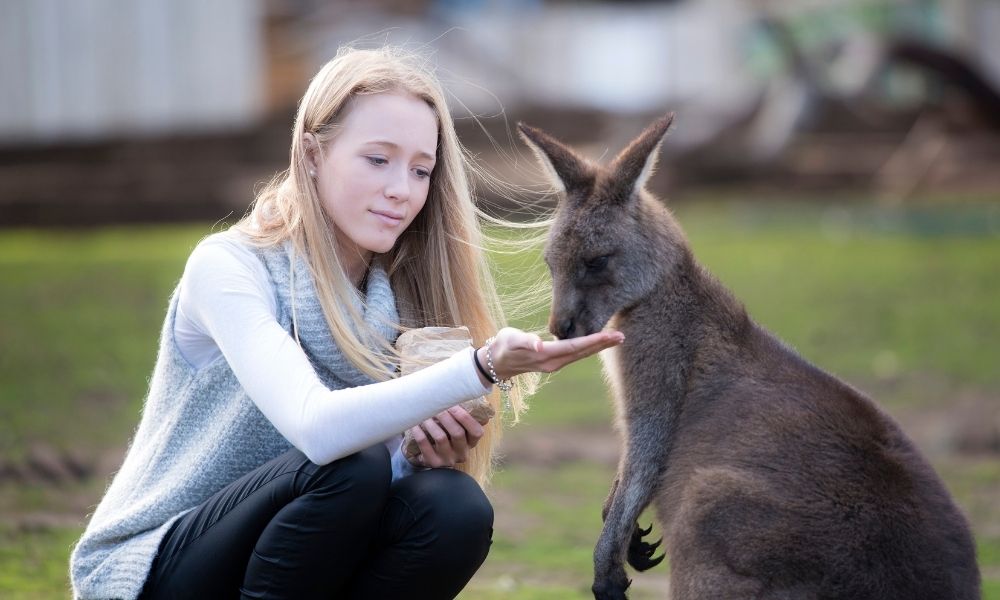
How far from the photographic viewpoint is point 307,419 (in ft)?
8.69

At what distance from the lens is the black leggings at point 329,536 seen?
277 cm

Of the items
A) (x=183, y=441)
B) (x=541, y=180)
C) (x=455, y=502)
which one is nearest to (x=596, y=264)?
(x=455, y=502)

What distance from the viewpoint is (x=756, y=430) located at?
3.06m

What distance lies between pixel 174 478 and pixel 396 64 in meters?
1.10

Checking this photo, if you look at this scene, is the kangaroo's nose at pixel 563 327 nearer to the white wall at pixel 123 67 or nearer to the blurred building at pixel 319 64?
the blurred building at pixel 319 64

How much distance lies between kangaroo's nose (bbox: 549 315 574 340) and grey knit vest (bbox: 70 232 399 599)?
475mm

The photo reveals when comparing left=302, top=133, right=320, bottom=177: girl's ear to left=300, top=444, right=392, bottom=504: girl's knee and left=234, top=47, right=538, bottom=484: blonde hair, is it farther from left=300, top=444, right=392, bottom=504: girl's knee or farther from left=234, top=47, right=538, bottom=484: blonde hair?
left=300, top=444, right=392, bottom=504: girl's knee

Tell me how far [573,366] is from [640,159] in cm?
539

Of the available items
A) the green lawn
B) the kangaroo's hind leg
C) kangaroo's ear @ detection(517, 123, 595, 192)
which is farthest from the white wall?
the kangaroo's hind leg

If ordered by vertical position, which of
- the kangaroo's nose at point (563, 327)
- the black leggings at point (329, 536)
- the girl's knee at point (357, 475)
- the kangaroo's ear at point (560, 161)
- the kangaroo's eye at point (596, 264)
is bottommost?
the black leggings at point (329, 536)

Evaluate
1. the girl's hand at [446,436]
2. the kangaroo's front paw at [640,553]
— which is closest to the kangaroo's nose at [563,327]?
the girl's hand at [446,436]

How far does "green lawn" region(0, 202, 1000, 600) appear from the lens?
14.9 feet

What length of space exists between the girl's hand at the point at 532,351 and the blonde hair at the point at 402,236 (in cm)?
39

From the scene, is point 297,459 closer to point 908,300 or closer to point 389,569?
point 389,569
